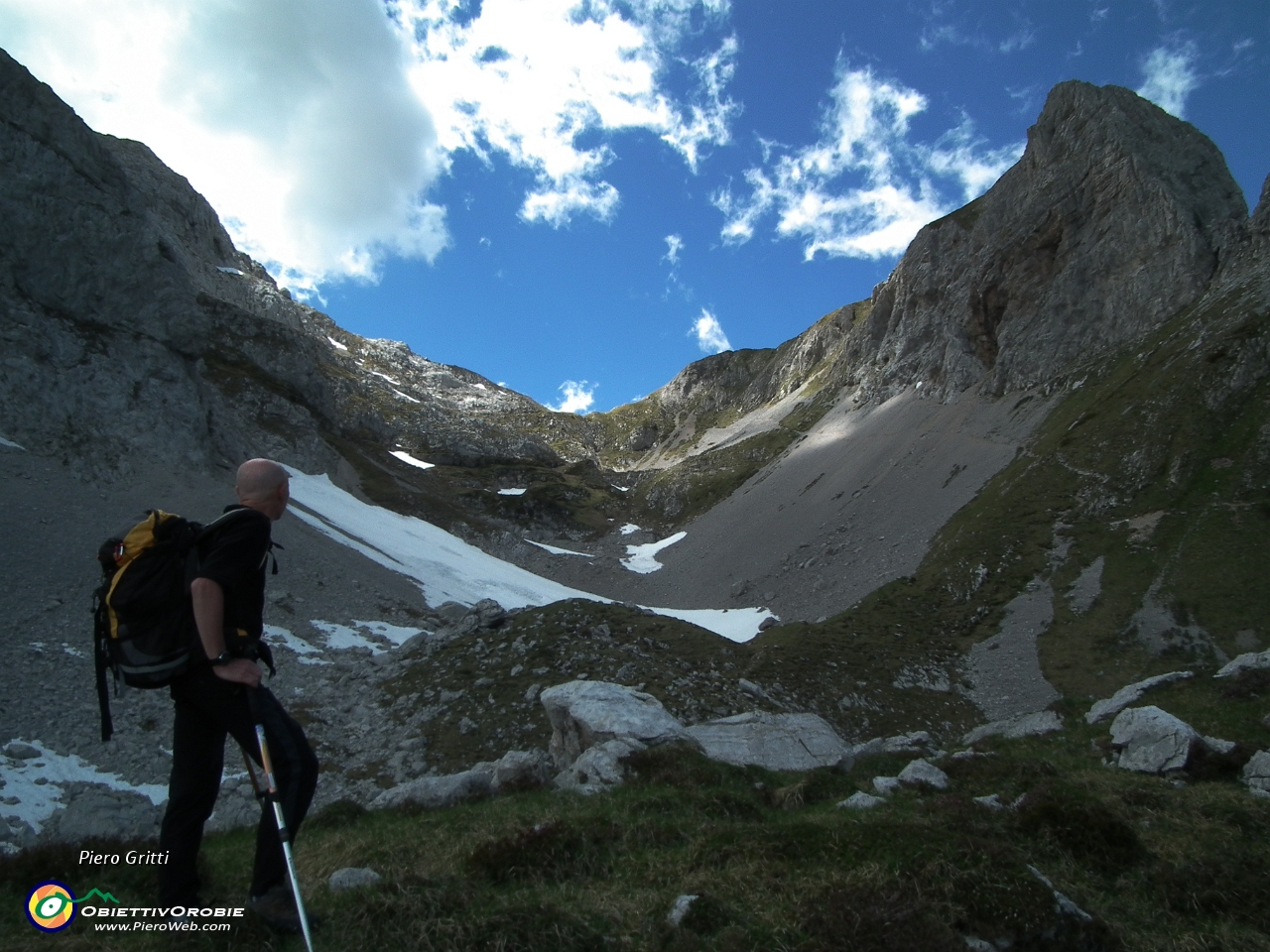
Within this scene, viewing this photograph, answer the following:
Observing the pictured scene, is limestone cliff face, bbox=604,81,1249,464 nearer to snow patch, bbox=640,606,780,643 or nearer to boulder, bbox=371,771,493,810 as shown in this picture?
snow patch, bbox=640,606,780,643

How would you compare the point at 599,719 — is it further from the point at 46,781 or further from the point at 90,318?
the point at 90,318

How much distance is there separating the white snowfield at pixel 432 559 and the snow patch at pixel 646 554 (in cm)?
1803

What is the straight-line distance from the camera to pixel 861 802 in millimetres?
9359

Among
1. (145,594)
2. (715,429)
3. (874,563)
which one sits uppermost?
(715,429)

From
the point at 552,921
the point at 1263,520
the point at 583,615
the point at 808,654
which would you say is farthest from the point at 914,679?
the point at 552,921

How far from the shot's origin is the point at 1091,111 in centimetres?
7938

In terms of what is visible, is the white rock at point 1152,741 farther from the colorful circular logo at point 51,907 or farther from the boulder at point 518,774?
the colorful circular logo at point 51,907

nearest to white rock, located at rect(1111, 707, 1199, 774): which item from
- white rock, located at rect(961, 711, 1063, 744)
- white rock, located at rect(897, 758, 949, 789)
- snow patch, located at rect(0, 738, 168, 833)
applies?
white rock, located at rect(897, 758, 949, 789)

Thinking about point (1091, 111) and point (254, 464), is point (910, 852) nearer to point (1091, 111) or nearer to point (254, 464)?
point (254, 464)

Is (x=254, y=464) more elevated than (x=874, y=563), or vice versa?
(x=874, y=563)

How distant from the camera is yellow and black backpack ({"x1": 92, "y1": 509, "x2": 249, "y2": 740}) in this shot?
5.11m

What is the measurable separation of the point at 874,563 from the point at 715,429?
106217 mm

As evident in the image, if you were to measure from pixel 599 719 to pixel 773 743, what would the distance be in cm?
421
